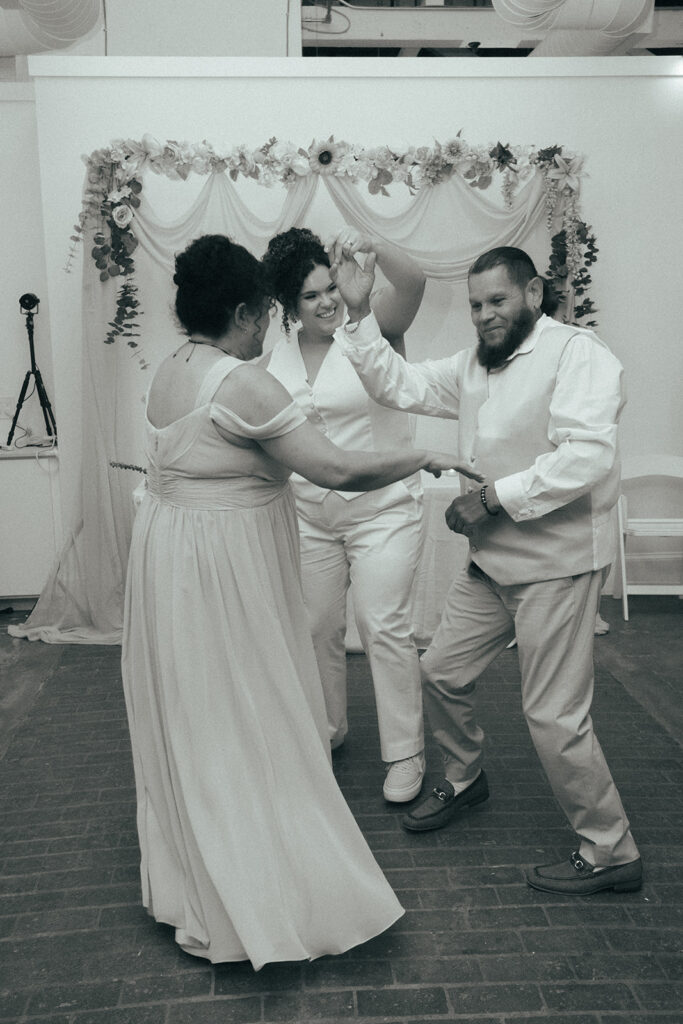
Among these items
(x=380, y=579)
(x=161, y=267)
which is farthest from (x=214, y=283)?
(x=161, y=267)

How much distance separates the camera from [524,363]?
2.95 meters

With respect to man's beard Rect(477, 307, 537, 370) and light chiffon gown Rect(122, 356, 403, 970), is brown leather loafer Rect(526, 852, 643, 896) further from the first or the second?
man's beard Rect(477, 307, 537, 370)

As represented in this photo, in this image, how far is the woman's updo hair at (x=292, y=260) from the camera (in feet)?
11.4

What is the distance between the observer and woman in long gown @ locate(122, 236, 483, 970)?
2.55 meters

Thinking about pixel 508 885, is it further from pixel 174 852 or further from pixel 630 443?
pixel 630 443

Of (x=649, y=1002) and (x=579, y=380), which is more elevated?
(x=579, y=380)

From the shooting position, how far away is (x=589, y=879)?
2998mm

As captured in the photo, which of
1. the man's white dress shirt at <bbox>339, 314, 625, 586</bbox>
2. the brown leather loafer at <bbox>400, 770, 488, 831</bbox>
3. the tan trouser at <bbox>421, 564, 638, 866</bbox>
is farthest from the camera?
the brown leather loafer at <bbox>400, 770, 488, 831</bbox>

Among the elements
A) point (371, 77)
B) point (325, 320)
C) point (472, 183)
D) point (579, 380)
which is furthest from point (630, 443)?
point (579, 380)

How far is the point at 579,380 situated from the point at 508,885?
154 centimetres

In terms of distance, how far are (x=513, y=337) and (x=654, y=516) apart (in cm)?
393

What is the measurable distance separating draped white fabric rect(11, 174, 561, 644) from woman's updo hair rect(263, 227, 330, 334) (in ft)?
6.99

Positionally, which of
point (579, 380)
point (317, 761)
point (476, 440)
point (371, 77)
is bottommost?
point (317, 761)

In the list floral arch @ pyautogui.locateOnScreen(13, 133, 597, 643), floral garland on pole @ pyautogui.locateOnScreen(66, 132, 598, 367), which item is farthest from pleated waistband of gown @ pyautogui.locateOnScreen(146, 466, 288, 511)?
floral garland on pole @ pyautogui.locateOnScreen(66, 132, 598, 367)
